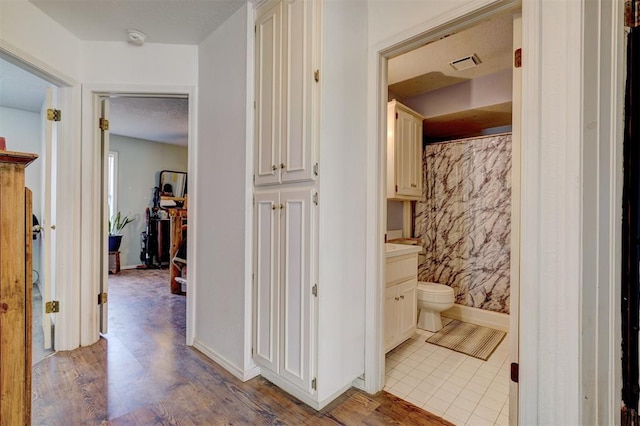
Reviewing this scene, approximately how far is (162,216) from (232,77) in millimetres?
4473

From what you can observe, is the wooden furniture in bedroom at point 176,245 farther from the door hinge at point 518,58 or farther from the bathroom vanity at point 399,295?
the door hinge at point 518,58

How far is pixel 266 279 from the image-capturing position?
73.1 inches

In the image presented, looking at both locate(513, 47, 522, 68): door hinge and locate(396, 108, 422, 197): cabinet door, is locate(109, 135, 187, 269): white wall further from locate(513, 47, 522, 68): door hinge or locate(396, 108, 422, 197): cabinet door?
locate(513, 47, 522, 68): door hinge

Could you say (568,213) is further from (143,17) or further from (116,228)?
(116,228)

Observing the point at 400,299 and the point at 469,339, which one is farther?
the point at 469,339

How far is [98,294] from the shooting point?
8.16 feet

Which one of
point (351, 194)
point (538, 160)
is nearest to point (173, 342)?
point (351, 194)

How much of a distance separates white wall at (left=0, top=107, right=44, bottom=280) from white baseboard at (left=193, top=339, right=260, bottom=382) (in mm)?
3353

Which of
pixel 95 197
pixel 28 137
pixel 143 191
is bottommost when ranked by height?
pixel 95 197

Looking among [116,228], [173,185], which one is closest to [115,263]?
[116,228]

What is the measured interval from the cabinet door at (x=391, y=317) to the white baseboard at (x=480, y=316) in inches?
50.9

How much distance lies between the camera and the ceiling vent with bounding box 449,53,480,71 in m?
2.57

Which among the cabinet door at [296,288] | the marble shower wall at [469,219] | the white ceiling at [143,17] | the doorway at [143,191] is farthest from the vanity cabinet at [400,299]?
the doorway at [143,191]

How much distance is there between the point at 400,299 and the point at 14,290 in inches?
84.8
